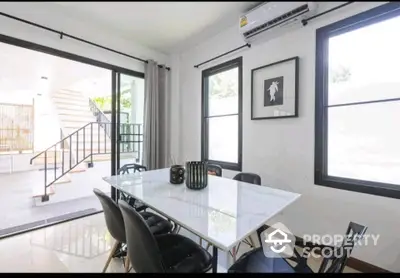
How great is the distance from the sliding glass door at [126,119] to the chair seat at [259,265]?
244 centimetres

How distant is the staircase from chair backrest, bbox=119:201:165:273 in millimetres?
2400

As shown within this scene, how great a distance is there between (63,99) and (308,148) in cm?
684

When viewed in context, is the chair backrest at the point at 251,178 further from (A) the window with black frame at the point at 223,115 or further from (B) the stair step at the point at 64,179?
(B) the stair step at the point at 64,179

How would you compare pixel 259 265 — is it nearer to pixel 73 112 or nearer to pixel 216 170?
pixel 216 170

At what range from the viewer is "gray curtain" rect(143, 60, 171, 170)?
3385 mm

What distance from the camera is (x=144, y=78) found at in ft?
11.3

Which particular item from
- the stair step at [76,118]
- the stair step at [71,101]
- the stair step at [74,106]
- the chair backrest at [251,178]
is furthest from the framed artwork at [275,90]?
the stair step at [71,101]

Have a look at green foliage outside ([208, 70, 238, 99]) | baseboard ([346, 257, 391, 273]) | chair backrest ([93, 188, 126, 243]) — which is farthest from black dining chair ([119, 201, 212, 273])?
green foliage outside ([208, 70, 238, 99])

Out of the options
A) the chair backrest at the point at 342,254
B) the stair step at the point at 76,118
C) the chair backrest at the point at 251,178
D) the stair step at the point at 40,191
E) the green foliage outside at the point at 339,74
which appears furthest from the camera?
the stair step at the point at 76,118

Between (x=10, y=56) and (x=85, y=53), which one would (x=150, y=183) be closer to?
(x=85, y=53)

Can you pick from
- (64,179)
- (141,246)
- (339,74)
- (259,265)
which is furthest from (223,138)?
(64,179)

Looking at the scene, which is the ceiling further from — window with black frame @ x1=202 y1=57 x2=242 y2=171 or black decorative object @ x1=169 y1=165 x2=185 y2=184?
window with black frame @ x1=202 y1=57 x2=242 y2=171

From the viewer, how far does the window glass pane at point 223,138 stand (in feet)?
9.81

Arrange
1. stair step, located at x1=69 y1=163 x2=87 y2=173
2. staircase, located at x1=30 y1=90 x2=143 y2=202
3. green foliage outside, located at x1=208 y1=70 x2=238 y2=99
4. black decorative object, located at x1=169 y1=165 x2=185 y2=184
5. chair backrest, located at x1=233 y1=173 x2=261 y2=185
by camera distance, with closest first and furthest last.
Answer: black decorative object, located at x1=169 y1=165 x2=185 y2=184, chair backrest, located at x1=233 y1=173 x2=261 y2=185, green foliage outside, located at x1=208 y1=70 x2=238 y2=99, staircase, located at x1=30 y1=90 x2=143 y2=202, stair step, located at x1=69 y1=163 x2=87 y2=173
